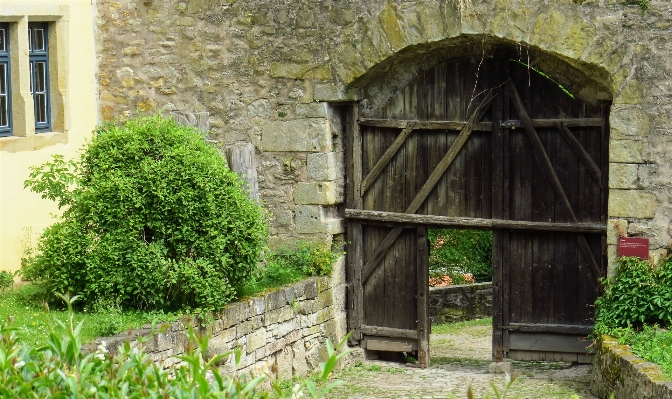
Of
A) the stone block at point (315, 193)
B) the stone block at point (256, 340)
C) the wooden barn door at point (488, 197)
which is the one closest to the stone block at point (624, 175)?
the wooden barn door at point (488, 197)

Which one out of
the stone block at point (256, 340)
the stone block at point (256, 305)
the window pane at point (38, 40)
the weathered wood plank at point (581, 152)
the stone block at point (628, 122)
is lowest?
the stone block at point (256, 340)

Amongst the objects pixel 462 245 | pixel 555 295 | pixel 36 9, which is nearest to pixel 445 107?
pixel 555 295

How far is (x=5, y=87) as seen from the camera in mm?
9180

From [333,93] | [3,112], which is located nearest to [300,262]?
[333,93]

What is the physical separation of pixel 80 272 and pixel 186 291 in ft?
2.73

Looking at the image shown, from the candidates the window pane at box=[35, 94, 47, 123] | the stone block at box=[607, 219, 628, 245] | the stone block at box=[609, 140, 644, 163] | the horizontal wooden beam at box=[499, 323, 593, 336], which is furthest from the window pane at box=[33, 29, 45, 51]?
the stone block at box=[607, 219, 628, 245]

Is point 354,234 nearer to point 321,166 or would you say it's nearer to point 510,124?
point 321,166

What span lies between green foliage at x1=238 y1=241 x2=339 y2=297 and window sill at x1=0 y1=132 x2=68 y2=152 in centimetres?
233

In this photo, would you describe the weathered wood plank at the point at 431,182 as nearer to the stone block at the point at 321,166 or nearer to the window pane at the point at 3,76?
the stone block at the point at 321,166

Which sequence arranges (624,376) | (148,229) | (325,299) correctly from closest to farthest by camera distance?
(624,376) → (148,229) → (325,299)

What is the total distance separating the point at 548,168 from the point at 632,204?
95 cm

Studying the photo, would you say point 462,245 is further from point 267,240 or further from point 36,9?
point 36,9

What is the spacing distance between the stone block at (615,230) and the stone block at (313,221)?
2641mm

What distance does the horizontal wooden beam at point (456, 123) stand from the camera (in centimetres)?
904
